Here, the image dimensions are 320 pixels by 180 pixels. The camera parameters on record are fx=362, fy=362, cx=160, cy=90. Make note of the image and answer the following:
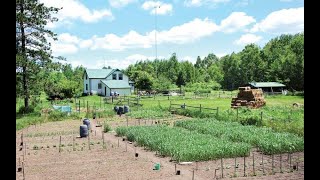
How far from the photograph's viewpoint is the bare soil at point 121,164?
40.3 ft

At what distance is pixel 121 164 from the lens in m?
14.3

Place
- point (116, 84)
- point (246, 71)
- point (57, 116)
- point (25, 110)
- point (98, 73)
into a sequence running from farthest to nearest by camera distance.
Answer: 1. point (246, 71)
2. point (98, 73)
3. point (116, 84)
4. point (25, 110)
5. point (57, 116)

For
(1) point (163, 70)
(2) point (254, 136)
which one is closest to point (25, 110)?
(2) point (254, 136)

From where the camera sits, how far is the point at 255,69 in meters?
84.3

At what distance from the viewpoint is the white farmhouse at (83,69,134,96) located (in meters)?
63.0

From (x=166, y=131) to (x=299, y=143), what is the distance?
7544mm

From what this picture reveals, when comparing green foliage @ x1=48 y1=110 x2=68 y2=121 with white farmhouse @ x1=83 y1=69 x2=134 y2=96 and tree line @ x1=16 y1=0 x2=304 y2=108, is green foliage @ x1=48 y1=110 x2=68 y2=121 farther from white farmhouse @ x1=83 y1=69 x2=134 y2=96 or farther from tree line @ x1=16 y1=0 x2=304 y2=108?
white farmhouse @ x1=83 y1=69 x2=134 y2=96

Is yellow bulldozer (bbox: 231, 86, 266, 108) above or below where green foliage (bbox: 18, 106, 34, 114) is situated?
above

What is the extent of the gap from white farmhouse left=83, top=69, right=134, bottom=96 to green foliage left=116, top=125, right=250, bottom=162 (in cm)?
4203

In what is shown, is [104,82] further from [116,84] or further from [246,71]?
[246,71]

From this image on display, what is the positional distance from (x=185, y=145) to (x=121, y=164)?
11.0 ft

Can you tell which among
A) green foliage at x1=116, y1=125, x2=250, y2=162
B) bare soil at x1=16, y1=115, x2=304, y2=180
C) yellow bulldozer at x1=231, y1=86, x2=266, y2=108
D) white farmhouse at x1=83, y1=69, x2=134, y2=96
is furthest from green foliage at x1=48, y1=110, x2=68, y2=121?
white farmhouse at x1=83, y1=69, x2=134, y2=96

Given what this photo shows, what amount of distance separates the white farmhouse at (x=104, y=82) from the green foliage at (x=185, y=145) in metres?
42.0
